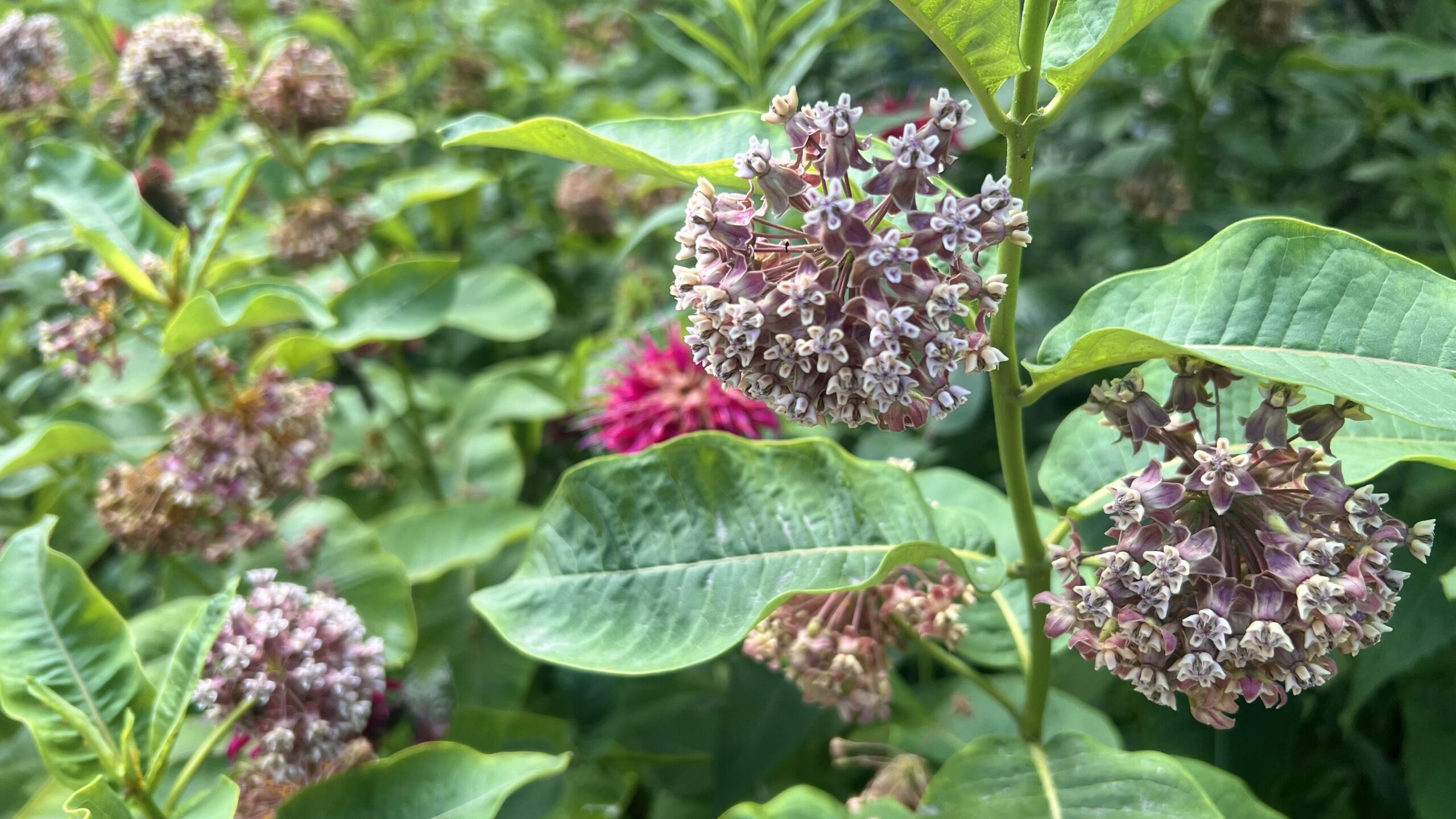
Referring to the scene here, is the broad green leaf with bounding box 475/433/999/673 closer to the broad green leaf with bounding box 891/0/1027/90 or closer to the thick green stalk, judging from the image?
the thick green stalk

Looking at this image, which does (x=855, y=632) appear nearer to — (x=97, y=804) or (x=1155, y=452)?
(x=1155, y=452)

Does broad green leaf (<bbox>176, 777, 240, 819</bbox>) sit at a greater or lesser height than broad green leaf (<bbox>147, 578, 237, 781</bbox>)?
lesser

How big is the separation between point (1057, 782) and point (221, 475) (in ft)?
4.12

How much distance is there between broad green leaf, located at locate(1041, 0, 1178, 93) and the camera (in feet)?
2.39

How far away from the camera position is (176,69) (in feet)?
5.85

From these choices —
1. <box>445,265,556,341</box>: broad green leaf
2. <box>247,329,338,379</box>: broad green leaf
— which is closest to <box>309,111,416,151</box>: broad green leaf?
<box>445,265,556,341</box>: broad green leaf

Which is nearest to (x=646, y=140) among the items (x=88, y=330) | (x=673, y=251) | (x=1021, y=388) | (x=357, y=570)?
(x=1021, y=388)

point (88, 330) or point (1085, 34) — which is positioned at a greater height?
point (1085, 34)

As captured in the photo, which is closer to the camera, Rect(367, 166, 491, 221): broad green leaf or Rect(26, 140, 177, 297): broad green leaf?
Rect(26, 140, 177, 297): broad green leaf

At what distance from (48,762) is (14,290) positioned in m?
2.01

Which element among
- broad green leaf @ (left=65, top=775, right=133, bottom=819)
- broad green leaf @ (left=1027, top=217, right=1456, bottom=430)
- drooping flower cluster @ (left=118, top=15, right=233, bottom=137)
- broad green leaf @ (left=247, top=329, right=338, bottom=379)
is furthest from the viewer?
drooping flower cluster @ (left=118, top=15, right=233, bottom=137)

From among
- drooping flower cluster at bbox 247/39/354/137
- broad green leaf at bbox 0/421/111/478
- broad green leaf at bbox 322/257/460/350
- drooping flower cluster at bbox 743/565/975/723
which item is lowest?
broad green leaf at bbox 0/421/111/478

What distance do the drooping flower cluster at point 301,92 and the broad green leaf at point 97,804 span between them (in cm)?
→ 138

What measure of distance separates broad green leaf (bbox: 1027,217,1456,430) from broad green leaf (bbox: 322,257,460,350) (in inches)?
44.9
